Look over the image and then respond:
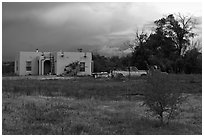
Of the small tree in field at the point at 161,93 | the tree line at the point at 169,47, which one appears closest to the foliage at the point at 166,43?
the tree line at the point at 169,47

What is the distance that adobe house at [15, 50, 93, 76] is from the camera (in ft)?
148

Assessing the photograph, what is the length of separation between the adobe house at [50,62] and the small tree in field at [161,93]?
3660 cm

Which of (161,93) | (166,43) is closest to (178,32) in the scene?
(166,43)

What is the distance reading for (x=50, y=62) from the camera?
156ft

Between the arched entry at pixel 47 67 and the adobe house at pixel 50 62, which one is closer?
the adobe house at pixel 50 62

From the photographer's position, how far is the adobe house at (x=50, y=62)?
4522cm

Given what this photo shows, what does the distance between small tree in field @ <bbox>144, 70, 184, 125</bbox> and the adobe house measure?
36.6 metres

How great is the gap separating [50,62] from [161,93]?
40.6 metres

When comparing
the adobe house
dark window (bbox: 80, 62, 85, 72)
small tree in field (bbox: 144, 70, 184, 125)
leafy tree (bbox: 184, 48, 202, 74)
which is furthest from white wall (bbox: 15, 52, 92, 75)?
small tree in field (bbox: 144, 70, 184, 125)

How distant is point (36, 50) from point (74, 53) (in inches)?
269

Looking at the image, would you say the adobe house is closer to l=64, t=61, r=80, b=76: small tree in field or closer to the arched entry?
the arched entry

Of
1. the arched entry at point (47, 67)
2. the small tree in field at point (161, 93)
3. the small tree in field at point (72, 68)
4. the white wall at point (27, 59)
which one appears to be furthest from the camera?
the arched entry at point (47, 67)

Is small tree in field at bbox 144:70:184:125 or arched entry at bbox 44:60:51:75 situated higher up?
arched entry at bbox 44:60:51:75

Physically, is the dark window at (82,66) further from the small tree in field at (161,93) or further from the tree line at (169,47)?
the small tree in field at (161,93)
